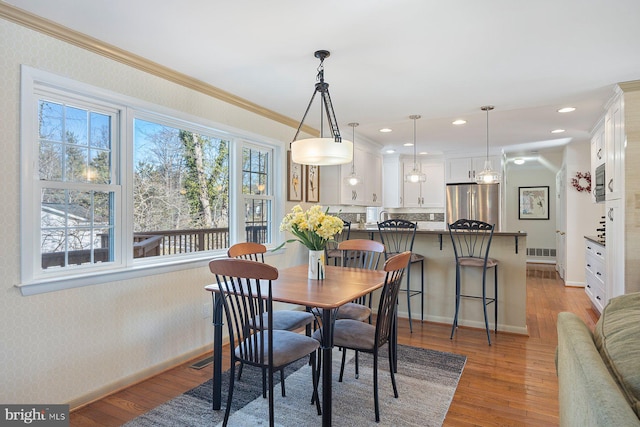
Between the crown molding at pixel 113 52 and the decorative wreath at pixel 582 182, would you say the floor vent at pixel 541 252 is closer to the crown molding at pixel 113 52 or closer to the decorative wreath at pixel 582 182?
the decorative wreath at pixel 582 182

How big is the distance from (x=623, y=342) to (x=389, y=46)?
83.5 inches

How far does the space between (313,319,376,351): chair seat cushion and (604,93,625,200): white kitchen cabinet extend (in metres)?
2.75

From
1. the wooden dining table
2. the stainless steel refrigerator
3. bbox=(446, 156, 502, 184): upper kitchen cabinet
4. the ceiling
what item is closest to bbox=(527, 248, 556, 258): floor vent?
the stainless steel refrigerator

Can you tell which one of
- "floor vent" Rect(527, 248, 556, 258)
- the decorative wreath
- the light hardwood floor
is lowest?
the light hardwood floor

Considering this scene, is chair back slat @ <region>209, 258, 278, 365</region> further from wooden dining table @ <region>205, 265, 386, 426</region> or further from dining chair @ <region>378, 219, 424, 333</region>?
dining chair @ <region>378, 219, 424, 333</region>

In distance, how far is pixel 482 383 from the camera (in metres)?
2.68

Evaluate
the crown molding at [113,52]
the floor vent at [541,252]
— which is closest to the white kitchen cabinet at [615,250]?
the crown molding at [113,52]

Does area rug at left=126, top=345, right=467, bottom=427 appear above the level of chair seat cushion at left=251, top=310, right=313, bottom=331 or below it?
below

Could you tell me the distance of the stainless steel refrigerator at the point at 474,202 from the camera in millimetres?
6703

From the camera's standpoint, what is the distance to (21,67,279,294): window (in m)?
2.21

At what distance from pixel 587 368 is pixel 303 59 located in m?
2.46

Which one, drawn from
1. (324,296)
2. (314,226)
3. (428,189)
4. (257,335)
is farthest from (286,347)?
(428,189)

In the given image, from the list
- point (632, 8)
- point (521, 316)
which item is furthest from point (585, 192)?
point (632, 8)

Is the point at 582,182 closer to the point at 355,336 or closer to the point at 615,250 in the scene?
the point at 615,250
